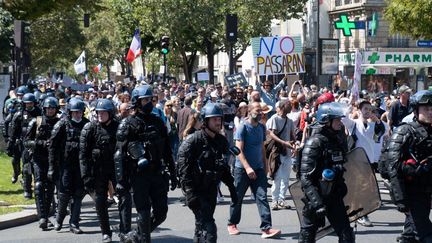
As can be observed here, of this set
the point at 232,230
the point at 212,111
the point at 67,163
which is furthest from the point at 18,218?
the point at 212,111

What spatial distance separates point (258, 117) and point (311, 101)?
7338mm

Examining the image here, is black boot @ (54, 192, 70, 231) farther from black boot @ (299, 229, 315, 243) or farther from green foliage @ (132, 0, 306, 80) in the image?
green foliage @ (132, 0, 306, 80)

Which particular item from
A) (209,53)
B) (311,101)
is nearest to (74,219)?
(311,101)

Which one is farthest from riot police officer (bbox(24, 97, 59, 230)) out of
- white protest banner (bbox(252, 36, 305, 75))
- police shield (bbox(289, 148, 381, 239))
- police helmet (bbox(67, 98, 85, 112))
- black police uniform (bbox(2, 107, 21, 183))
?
white protest banner (bbox(252, 36, 305, 75))

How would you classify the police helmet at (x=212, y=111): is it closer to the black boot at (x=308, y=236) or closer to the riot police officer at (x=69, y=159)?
the black boot at (x=308, y=236)

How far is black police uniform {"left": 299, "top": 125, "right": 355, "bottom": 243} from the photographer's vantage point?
833 centimetres

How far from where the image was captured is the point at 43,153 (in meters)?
12.3

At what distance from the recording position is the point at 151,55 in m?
67.3

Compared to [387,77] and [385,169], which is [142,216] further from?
[387,77]

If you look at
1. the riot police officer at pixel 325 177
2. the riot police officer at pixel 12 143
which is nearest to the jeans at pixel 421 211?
the riot police officer at pixel 325 177

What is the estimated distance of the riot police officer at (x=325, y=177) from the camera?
832 cm

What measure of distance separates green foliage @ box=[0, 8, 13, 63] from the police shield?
18.3 m

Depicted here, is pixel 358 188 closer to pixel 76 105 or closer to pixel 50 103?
pixel 76 105

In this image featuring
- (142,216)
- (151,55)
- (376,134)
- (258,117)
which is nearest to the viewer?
(142,216)
